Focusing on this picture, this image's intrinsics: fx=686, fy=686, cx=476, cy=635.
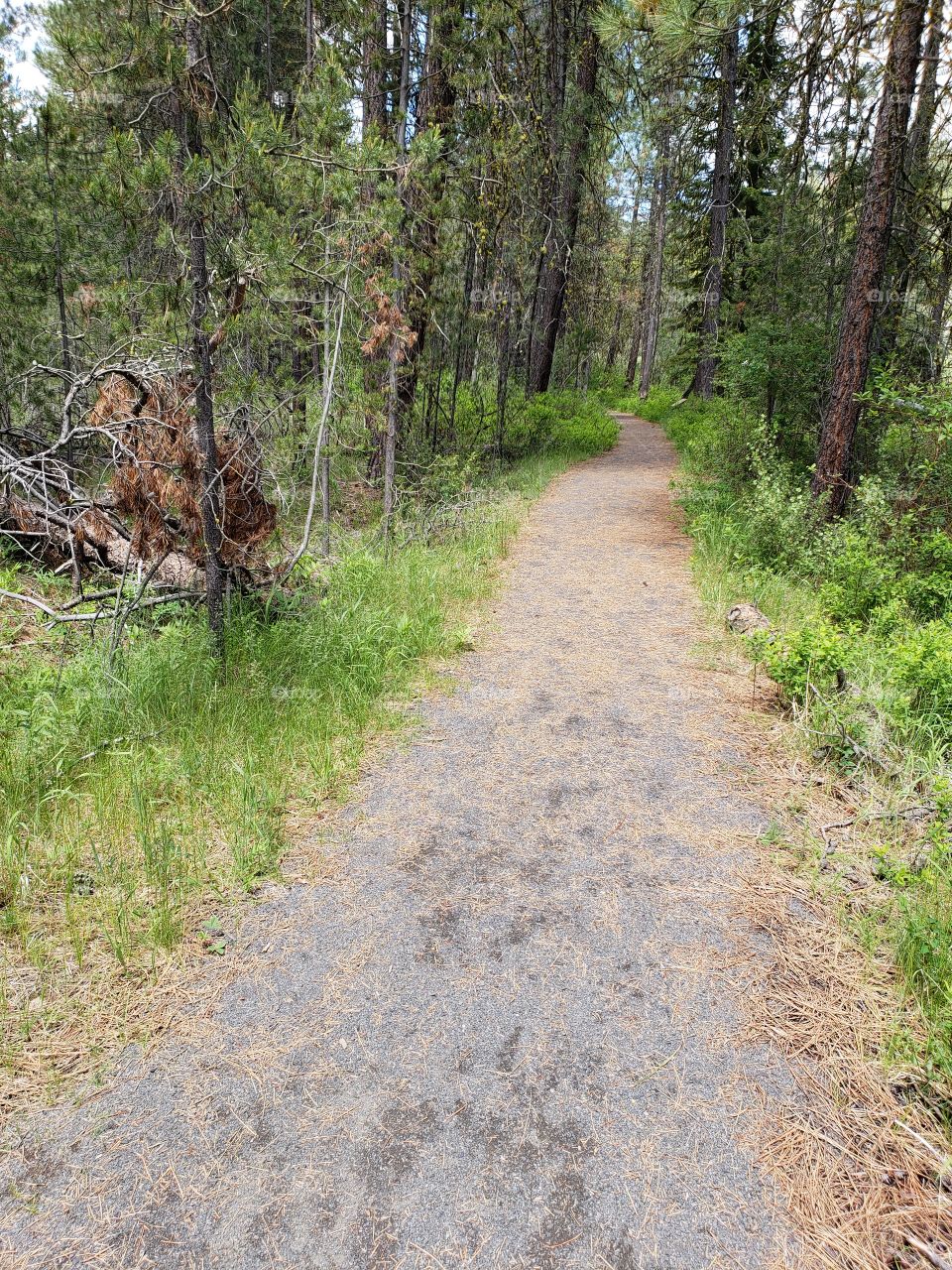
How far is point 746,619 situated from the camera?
220 inches

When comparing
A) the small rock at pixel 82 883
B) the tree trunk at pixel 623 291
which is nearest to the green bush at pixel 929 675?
the small rock at pixel 82 883

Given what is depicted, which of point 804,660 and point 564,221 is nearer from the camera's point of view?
point 804,660

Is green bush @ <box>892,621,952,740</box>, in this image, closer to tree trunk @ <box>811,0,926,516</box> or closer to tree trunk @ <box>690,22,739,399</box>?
tree trunk @ <box>811,0,926,516</box>

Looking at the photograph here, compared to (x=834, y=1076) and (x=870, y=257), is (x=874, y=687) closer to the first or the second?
(x=834, y=1076)

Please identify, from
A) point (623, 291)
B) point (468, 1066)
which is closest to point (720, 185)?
point (468, 1066)

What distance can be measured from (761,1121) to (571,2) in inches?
627

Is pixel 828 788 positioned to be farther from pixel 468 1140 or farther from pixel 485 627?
pixel 485 627

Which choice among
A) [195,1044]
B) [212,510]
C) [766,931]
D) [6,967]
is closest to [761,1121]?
[766,931]

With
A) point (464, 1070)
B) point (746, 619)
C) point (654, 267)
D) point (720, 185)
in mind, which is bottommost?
point (464, 1070)

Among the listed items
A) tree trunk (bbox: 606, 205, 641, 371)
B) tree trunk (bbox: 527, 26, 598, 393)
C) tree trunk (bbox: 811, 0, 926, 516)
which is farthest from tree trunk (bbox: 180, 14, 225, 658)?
tree trunk (bbox: 606, 205, 641, 371)

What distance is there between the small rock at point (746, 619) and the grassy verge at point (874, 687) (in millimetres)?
158

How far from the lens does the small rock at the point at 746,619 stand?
5.46 meters

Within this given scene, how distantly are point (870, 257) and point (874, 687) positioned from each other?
16.0ft

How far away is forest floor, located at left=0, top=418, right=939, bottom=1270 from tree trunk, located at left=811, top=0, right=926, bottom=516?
4967 mm
